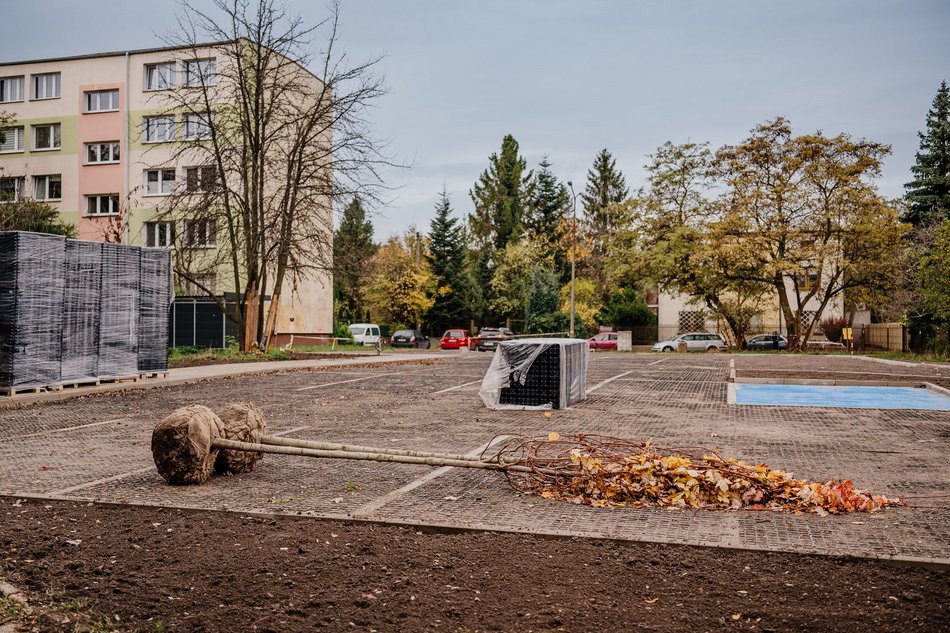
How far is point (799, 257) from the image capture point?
143 ft

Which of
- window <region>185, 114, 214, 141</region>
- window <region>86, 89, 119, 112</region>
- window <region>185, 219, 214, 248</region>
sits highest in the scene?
window <region>86, 89, 119, 112</region>

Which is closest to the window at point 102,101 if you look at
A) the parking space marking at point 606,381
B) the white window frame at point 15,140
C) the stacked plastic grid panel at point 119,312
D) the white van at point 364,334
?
the white window frame at point 15,140

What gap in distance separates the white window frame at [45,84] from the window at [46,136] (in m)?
1.57

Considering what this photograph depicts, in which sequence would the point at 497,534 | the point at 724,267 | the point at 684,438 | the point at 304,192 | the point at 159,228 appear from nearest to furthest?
the point at 497,534 < the point at 684,438 < the point at 304,192 < the point at 159,228 < the point at 724,267

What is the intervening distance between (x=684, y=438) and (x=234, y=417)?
18.2 feet

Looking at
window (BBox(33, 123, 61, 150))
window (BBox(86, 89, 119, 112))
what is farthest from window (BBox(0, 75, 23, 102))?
window (BBox(86, 89, 119, 112))

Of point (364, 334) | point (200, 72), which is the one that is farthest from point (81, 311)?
point (364, 334)

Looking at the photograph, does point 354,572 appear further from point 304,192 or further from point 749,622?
point 304,192

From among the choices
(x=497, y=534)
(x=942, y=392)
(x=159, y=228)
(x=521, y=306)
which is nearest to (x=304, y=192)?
(x=159, y=228)

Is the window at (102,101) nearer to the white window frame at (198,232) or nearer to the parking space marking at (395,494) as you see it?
the white window frame at (198,232)

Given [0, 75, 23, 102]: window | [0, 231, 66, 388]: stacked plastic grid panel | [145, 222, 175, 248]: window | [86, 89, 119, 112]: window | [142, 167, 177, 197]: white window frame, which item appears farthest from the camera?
[0, 75, 23, 102]: window

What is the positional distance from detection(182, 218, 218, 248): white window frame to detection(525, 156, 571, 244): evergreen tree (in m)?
50.5

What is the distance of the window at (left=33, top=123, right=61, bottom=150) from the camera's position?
147ft

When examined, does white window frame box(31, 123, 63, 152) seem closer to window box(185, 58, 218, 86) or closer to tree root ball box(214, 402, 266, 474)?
window box(185, 58, 218, 86)
